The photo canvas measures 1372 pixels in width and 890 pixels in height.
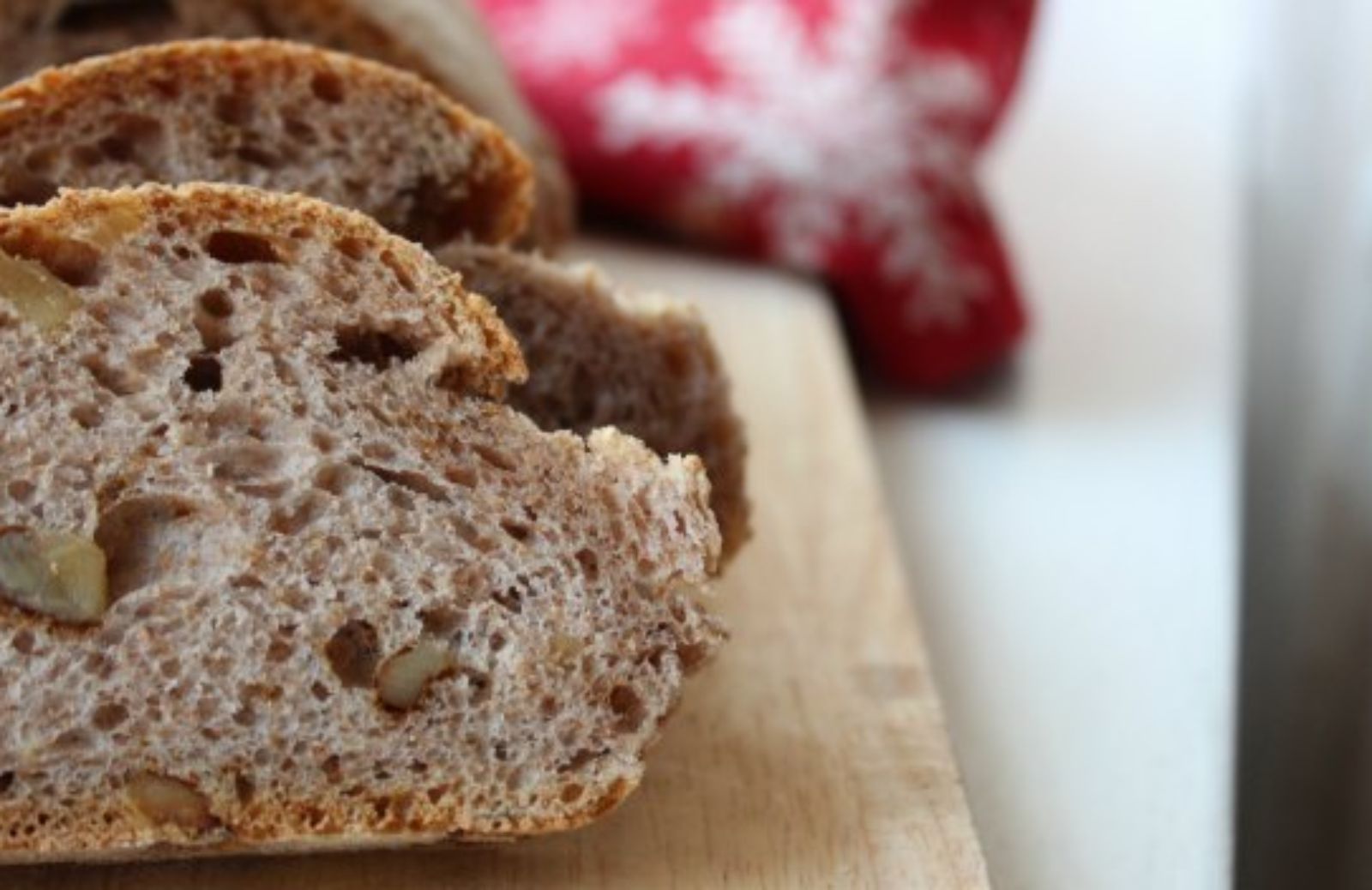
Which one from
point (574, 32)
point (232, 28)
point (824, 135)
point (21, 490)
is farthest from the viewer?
point (574, 32)

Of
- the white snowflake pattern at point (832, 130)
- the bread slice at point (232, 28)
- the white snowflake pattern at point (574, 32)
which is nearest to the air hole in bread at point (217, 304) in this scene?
the bread slice at point (232, 28)

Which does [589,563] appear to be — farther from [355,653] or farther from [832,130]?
Result: [832,130]

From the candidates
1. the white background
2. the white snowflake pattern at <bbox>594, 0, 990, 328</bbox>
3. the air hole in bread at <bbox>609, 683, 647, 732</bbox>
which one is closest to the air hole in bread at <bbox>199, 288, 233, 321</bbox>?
the air hole in bread at <bbox>609, 683, 647, 732</bbox>

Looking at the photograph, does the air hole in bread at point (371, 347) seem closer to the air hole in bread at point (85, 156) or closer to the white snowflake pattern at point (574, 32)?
the air hole in bread at point (85, 156)

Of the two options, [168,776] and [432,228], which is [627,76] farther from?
[168,776]

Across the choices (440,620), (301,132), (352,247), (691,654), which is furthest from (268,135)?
(691,654)

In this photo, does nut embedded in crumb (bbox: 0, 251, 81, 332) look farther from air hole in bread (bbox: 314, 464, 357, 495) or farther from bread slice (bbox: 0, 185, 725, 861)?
air hole in bread (bbox: 314, 464, 357, 495)

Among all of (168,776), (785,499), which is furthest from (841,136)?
(168,776)
